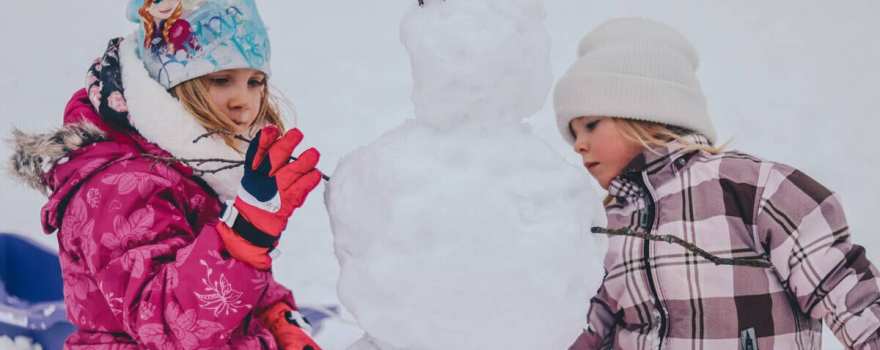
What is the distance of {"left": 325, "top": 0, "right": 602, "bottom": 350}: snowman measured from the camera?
2.53 feet

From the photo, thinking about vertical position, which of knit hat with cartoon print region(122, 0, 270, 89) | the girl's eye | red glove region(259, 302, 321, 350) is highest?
knit hat with cartoon print region(122, 0, 270, 89)

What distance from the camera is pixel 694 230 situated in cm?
121

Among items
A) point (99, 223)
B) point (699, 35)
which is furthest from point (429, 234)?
point (699, 35)

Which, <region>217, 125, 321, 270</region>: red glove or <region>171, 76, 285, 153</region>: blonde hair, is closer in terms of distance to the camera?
<region>217, 125, 321, 270</region>: red glove

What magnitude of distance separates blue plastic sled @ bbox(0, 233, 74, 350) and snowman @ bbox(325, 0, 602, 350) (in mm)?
1240

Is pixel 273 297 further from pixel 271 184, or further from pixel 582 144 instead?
pixel 582 144

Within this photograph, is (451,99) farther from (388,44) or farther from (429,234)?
(388,44)

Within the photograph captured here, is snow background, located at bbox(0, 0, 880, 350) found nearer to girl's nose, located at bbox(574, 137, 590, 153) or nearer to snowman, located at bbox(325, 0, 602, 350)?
girl's nose, located at bbox(574, 137, 590, 153)

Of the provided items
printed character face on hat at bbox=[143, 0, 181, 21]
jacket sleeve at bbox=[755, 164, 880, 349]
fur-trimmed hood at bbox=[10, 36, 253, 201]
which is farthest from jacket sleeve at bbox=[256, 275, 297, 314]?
jacket sleeve at bbox=[755, 164, 880, 349]

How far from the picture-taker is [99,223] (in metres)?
1.06

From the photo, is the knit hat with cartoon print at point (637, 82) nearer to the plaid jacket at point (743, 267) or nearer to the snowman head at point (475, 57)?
the plaid jacket at point (743, 267)

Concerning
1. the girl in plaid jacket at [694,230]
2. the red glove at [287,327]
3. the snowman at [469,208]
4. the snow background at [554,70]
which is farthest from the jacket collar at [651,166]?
the snow background at [554,70]

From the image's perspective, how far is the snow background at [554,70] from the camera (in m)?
2.37

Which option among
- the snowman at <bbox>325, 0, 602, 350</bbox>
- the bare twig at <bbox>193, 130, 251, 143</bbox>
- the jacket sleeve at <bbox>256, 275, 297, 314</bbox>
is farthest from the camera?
the jacket sleeve at <bbox>256, 275, 297, 314</bbox>
